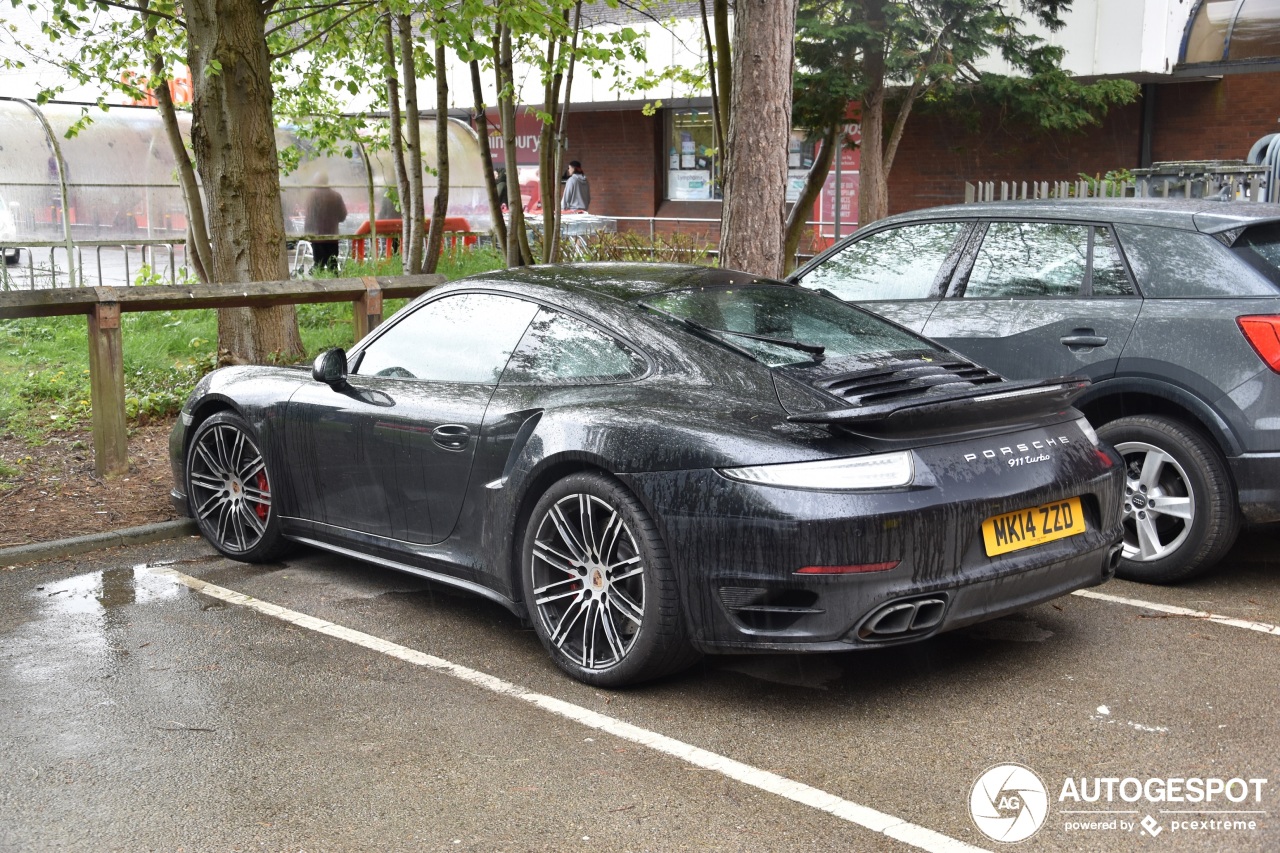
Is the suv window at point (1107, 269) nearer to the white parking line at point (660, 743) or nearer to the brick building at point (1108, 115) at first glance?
the white parking line at point (660, 743)

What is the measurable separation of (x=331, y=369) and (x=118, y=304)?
2.62m

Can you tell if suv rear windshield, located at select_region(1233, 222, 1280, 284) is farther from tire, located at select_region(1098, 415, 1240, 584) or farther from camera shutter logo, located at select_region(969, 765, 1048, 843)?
camera shutter logo, located at select_region(969, 765, 1048, 843)

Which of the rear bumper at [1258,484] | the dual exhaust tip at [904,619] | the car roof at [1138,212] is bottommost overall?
the dual exhaust tip at [904,619]

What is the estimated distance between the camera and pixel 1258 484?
5.50 meters

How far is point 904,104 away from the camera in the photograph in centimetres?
1703

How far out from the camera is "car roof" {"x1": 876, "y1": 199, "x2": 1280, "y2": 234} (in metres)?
5.75

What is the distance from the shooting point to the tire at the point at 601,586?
4324 millimetres

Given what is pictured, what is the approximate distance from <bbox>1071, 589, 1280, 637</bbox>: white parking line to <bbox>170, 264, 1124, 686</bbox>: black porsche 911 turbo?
86 cm

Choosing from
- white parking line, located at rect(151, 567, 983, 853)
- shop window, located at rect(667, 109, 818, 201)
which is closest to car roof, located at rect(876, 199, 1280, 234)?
white parking line, located at rect(151, 567, 983, 853)

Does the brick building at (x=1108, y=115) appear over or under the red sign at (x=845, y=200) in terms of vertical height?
over

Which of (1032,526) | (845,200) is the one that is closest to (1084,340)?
(1032,526)

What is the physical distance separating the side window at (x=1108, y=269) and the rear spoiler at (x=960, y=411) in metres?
1.46

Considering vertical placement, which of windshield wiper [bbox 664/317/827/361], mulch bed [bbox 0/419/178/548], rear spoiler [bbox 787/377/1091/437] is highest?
windshield wiper [bbox 664/317/827/361]

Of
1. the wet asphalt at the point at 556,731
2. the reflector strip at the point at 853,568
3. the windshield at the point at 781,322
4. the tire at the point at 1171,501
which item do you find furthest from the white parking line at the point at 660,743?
the tire at the point at 1171,501
